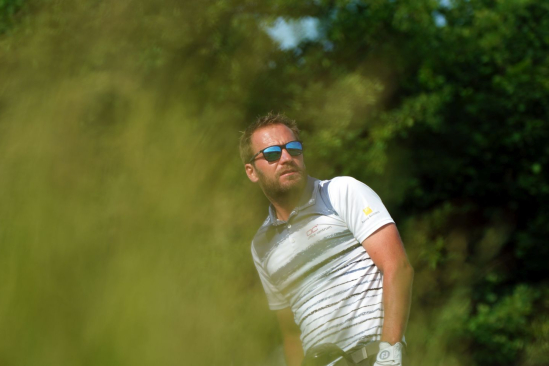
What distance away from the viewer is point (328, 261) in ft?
9.55

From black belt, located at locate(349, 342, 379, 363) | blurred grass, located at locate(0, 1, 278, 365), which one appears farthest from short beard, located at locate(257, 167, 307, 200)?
blurred grass, located at locate(0, 1, 278, 365)

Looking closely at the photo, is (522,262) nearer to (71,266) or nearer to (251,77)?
(251,77)

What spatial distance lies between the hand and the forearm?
0.02 m

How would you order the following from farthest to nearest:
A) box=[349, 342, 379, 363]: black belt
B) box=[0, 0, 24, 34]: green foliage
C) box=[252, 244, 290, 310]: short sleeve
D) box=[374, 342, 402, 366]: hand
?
box=[0, 0, 24, 34]: green foliage < box=[252, 244, 290, 310]: short sleeve < box=[349, 342, 379, 363]: black belt < box=[374, 342, 402, 366]: hand

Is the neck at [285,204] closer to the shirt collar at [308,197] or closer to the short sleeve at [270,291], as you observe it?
the shirt collar at [308,197]

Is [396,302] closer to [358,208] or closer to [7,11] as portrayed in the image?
[358,208]

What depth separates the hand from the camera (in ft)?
8.50

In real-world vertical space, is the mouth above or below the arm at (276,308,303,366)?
above

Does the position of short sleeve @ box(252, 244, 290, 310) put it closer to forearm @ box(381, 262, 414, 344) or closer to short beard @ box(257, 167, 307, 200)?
short beard @ box(257, 167, 307, 200)

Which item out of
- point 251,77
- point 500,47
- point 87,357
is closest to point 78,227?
point 87,357

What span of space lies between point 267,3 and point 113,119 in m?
5.81

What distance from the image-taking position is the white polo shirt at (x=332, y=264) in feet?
9.20

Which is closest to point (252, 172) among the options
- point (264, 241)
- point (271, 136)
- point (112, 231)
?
point (271, 136)

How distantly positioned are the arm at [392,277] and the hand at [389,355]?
0.08ft
